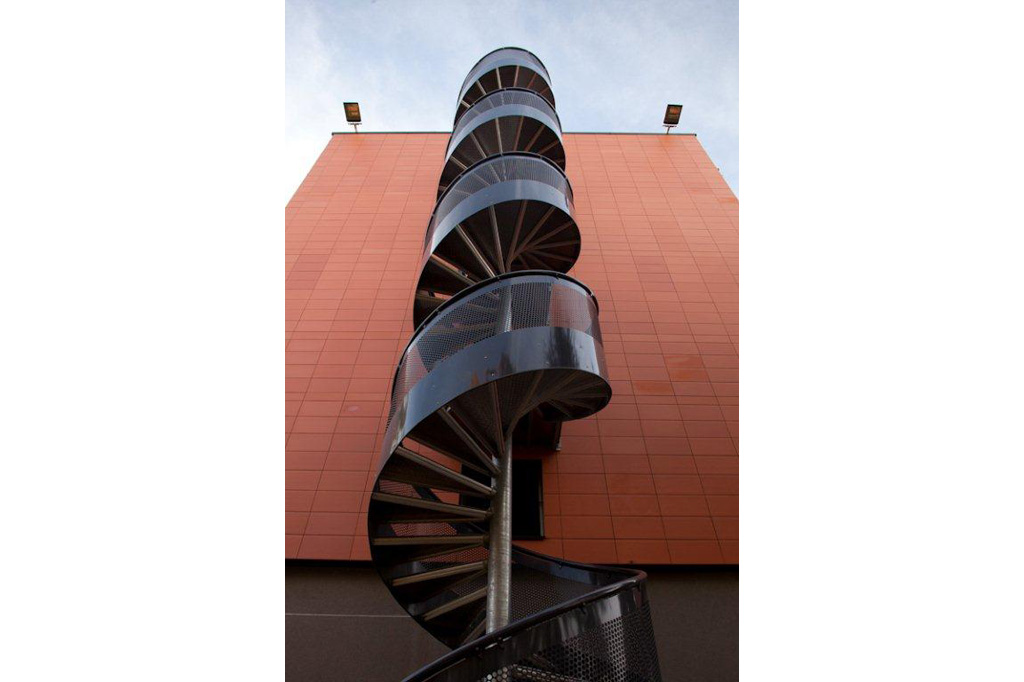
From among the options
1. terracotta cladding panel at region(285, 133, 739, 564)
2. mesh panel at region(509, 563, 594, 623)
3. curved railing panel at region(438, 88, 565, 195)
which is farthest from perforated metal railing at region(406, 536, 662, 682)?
curved railing panel at region(438, 88, 565, 195)

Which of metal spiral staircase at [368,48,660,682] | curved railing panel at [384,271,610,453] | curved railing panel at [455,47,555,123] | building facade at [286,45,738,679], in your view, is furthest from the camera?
curved railing panel at [455,47,555,123]

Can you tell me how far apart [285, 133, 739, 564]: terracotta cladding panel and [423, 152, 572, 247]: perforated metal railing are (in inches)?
84.1

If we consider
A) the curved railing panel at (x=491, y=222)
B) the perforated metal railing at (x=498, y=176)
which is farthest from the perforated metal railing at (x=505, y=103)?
the curved railing panel at (x=491, y=222)

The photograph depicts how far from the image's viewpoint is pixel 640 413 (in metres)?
6.67

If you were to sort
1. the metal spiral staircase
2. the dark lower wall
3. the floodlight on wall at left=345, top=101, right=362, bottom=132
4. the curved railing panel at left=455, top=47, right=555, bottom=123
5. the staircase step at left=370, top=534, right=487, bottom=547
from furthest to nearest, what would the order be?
the floodlight on wall at left=345, top=101, right=362, bottom=132 → the curved railing panel at left=455, top=47, right=555, bottom=123 → the dark lower wall → the staircase step at left=370, top=534, right=487, bottom=547 → the metal spiral staircase

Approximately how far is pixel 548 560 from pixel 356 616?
1967mm

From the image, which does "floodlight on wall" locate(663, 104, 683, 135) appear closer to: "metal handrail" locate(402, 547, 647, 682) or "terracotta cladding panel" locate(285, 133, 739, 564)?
"terracotta cladding panel" locate(285, 133, 739, 564)

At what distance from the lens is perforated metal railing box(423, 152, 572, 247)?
6.25 m

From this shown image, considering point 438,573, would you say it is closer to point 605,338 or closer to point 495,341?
point 495,341

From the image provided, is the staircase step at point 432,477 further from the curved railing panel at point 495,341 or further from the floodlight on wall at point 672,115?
the floodlight on wall at point 672,115

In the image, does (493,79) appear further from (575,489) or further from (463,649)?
(463,649)

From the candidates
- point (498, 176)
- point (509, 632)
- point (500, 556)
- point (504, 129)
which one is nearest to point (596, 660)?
point (509, 632)

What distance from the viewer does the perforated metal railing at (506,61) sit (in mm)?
10539
